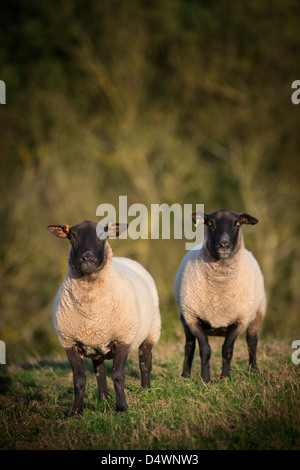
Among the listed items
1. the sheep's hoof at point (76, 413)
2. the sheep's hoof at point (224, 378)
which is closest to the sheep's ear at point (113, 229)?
the sheep's hoof at point (76, 413)

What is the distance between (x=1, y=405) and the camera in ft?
21.8

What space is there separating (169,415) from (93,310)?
1.43 metres

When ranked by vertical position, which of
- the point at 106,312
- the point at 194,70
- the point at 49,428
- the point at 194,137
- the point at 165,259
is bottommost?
the point at 49,428

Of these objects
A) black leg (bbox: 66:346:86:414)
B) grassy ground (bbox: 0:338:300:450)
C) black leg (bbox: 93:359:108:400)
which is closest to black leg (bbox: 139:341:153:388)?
grassy ground (bbox: 0:338:300:450)

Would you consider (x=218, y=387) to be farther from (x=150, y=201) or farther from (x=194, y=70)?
(x=194, y=70)

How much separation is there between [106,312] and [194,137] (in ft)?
45.5

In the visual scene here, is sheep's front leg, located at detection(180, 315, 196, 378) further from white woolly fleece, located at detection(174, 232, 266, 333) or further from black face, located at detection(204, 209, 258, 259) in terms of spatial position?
black face, located at detection(204, 209, 258, 259)

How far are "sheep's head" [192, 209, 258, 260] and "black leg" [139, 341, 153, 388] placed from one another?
1.42m

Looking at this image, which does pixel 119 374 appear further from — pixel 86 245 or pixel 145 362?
pixel 86 245

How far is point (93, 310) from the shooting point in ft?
20.5

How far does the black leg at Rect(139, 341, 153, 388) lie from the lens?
7.14m

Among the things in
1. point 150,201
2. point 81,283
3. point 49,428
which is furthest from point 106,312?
point 150,201

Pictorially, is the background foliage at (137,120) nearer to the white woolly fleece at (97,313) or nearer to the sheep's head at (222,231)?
the sheep's head at (222,231)

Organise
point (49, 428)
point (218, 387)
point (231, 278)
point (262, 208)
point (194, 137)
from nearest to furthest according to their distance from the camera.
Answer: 1. point (49, 428)
2. point (218, 387)
3. point (231, 278)
4. point (262, 208)
5. point (194, 137)
